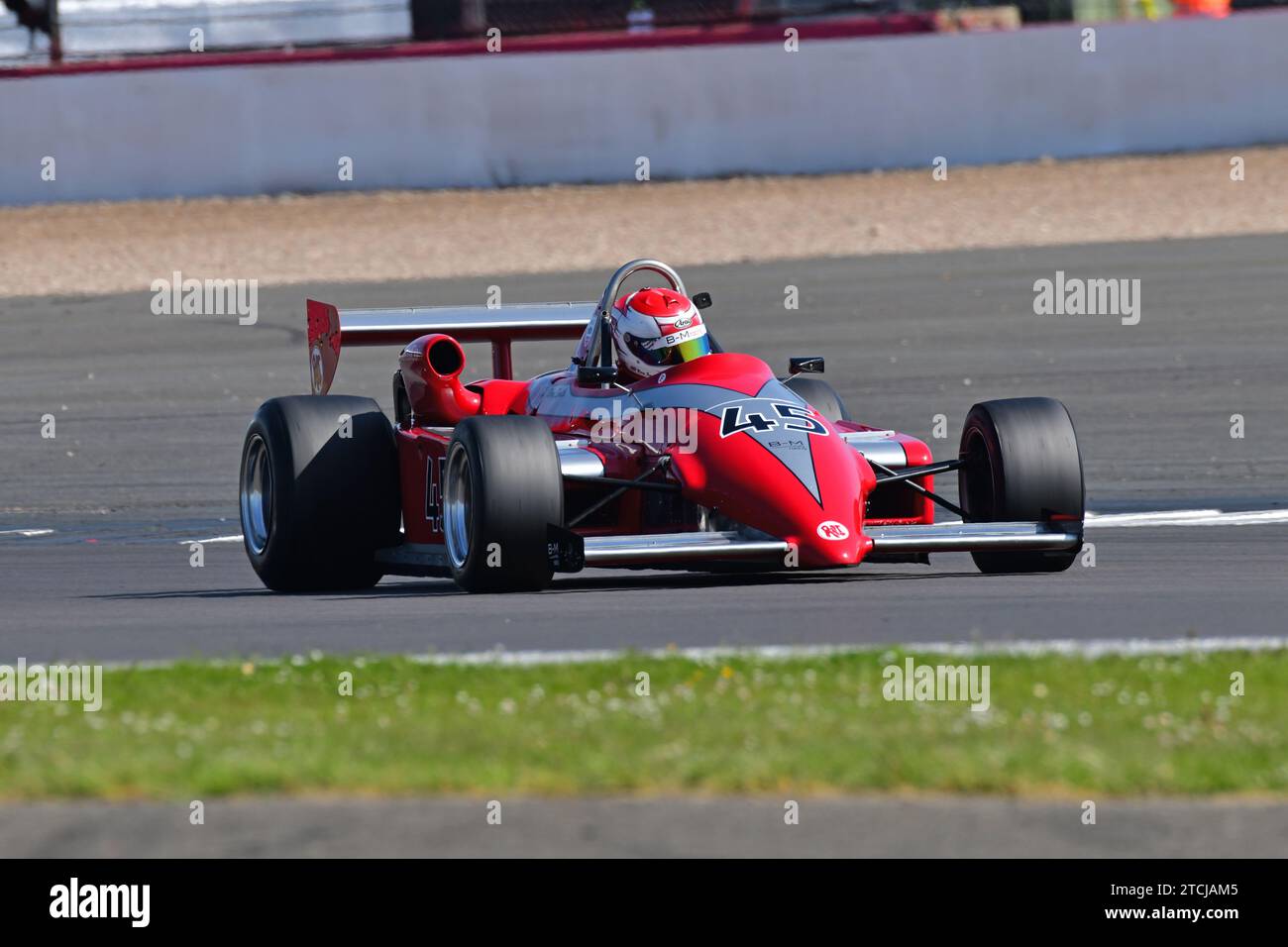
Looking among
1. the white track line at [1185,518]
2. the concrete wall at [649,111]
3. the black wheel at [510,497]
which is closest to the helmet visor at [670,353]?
the black wheel at [510,497]

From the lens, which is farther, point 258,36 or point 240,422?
point 258,36

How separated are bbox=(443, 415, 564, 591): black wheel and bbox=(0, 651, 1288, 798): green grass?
75.3 inches

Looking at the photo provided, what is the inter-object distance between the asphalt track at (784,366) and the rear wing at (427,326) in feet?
4.18

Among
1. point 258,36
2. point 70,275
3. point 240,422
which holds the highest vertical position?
point 258,36

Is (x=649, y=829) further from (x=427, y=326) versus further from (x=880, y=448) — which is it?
(x=427, y=326)

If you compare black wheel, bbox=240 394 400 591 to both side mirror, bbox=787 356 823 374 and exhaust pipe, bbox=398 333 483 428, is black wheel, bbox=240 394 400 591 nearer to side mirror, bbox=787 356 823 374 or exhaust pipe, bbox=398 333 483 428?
exhaust pipe, bbox=398 333 483 428

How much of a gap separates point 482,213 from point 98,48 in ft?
28.9

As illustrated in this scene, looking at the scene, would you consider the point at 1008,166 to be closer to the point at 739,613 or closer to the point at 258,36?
the point at 258,36

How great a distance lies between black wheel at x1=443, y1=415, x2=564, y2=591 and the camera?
10.2 m

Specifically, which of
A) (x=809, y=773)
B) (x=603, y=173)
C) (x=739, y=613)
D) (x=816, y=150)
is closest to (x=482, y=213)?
(x=603, y=173)

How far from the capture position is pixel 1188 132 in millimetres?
26234

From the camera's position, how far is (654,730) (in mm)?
7008

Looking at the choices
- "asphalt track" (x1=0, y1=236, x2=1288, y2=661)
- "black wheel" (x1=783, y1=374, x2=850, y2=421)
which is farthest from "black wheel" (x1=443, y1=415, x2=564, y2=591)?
"black wheel" (x1=783, y1=374, x2=850, y2=421)

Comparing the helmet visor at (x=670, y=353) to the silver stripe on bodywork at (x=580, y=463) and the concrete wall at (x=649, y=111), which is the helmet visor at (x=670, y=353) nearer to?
the silver stripe on bodywork at (x=580, y=463)
